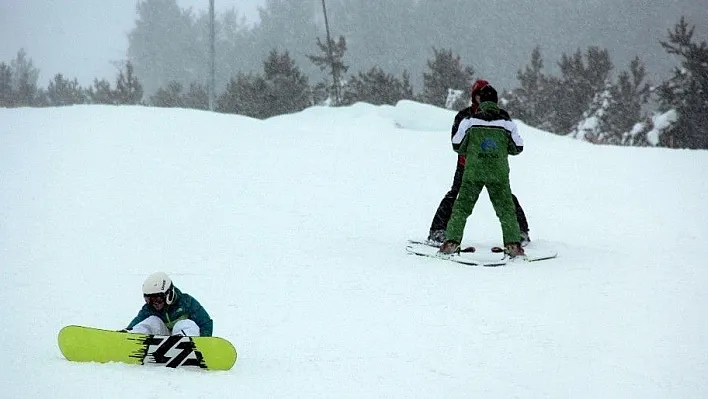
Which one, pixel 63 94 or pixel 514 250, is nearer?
pixel 514 250

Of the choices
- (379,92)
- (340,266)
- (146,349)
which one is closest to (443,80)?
(379,92)

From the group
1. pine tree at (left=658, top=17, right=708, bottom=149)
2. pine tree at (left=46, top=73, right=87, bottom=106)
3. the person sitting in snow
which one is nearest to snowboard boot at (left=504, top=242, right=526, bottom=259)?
the person sitting in snow

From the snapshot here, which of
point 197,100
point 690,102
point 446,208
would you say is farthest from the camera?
point 197,100

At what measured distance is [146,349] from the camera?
4074 millimetres

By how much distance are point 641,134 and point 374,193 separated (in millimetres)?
19679

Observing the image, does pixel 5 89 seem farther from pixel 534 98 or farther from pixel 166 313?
pixel 166 313

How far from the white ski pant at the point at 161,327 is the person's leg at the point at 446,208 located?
148 inches

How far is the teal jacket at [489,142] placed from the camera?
700 cm

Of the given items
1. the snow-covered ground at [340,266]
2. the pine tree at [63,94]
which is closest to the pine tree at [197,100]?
the pine tree at [63,94]

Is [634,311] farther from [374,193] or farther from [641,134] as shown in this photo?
[641,134]

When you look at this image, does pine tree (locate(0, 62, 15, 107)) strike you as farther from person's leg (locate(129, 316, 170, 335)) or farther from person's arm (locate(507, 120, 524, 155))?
person's leg (locate(129, 316, 170, 335))

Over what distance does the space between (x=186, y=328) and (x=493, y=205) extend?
3673 mm

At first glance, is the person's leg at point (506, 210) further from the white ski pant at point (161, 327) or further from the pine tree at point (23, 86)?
the pine tree at point (23, 86)

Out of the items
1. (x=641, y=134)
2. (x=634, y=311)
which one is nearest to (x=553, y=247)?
(x=634, y=311)
